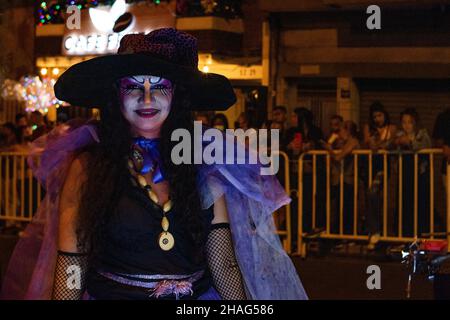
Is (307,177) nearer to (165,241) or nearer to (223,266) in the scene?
(223,266)

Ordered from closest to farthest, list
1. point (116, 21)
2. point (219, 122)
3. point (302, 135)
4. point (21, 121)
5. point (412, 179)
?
point (412, 179), point (302, 135), point (219, 122), point (21, 121), point (116, 21)

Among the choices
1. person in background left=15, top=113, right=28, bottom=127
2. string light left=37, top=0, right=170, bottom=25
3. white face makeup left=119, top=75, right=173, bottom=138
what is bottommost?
white face makeup left=119, top=75, right=173, bottom=138

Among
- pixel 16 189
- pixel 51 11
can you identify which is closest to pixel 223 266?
pixel 16 189

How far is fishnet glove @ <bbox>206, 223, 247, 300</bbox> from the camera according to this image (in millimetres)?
3549

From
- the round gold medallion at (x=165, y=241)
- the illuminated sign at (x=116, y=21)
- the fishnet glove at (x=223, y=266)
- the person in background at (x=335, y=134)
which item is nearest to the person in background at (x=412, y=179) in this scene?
the person in background at (x=335, y=134)

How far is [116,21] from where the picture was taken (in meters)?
18.5

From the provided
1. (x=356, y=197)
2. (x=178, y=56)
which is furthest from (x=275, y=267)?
(x=356, y=197)

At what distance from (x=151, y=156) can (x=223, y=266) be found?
464 millimetres

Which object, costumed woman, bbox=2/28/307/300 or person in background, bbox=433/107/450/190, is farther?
person in background, bbox=433/107/450/190

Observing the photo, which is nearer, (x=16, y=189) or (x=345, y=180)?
(x=345, y=180)

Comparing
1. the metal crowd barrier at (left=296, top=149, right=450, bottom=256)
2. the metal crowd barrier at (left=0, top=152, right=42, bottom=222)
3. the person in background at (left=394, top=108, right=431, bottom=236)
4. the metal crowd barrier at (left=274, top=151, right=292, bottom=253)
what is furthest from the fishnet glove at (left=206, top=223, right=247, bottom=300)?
the metal crowd barrier at (left=0, top=152, right=42, bottom=222)

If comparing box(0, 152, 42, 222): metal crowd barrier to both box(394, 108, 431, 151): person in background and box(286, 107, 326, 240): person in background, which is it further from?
box(394, 108, 431, 151): person in background

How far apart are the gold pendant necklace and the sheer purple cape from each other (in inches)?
5.8
